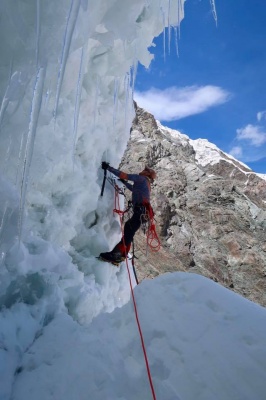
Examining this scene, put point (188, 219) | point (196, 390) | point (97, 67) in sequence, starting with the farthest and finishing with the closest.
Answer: point (188, 219) → point (97, 67) → point (196, 390)

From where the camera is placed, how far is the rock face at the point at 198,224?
25.9m

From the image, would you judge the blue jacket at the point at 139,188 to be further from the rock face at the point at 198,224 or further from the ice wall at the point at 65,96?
the rock face at the point at 198,224

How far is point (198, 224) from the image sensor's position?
3012cm

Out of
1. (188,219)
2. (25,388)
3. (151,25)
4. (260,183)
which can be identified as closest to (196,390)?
(25,388)

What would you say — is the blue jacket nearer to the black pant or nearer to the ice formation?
the black pant

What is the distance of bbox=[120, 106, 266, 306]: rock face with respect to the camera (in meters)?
25.9

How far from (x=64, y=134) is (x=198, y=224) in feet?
85.9

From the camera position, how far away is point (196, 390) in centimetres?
285

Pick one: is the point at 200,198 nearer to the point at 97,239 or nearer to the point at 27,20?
the point at 97,239

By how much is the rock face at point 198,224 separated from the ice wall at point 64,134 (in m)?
15.1

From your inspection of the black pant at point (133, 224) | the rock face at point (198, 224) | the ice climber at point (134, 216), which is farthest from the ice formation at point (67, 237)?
the rock face at point (198, 224)

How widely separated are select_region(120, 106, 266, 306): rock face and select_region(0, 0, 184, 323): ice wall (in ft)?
49.6

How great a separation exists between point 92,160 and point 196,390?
186 inches

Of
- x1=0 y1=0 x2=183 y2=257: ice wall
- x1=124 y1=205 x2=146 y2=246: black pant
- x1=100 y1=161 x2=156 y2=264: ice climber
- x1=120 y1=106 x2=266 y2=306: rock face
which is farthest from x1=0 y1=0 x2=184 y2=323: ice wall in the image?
x1=120 y1=106 x2=266 y2=306: rock face
